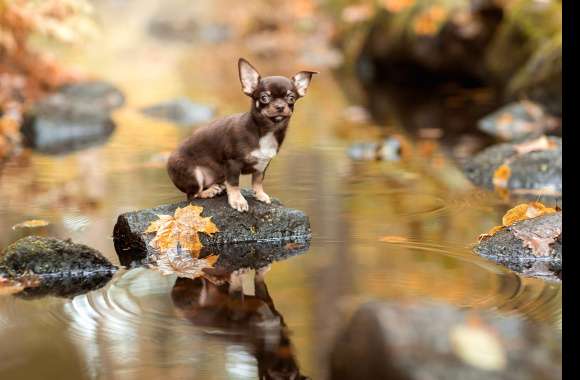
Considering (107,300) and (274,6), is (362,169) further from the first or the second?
(274,6)

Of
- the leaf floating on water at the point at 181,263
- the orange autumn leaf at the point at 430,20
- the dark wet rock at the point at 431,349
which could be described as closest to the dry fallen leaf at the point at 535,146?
the leaf floating on water at the point at 181,263

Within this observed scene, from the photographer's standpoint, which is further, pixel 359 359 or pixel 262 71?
pixel 262 71

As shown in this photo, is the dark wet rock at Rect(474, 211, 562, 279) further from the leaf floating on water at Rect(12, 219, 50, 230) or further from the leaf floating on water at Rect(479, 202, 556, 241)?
the leaf floating on water at Rect(12, 219, 50, 230)

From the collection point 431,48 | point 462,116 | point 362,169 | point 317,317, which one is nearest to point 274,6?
point 431,48

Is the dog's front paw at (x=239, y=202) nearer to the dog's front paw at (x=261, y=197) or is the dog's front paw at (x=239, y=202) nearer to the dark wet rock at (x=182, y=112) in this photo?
the dog's front paw at (x=261, y=197)

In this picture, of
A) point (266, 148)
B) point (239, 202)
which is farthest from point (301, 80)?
point (239, 202)
